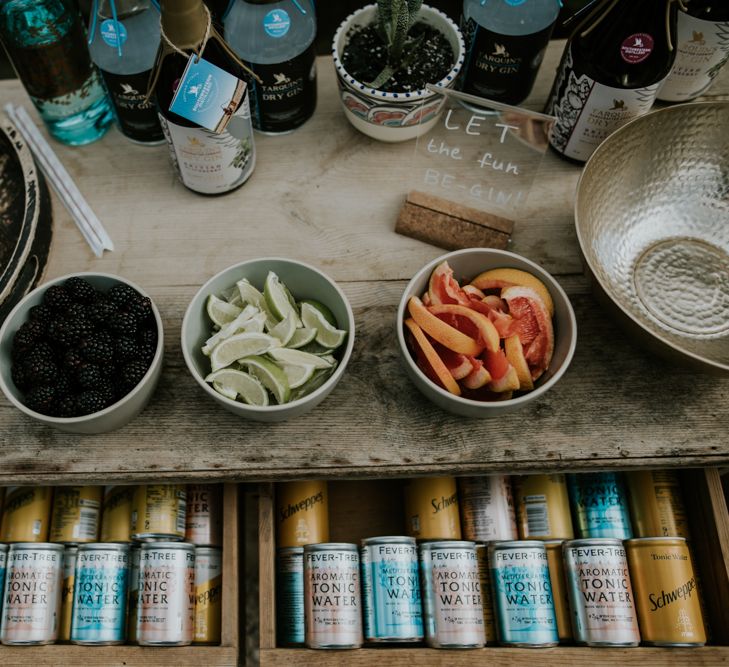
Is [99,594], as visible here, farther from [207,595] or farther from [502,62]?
[502,62]

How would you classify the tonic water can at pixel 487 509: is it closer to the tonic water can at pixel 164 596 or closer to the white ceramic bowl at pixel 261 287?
the white ceramic bowl at pixel 261 287

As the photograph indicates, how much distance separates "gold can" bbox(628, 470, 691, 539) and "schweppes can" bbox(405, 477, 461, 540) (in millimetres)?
272

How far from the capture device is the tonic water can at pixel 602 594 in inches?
31.8

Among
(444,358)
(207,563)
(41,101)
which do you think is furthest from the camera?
(41,101)

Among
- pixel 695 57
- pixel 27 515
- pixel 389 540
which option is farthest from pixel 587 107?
pixel 27 515

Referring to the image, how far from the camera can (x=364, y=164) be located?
1.04 meters

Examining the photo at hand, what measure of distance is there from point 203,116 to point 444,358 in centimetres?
45

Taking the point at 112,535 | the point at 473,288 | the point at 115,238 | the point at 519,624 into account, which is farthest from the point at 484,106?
the point at 112,535

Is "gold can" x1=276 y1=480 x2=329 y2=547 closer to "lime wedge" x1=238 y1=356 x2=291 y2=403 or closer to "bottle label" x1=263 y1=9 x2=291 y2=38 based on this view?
"lime wedge" x1=238 y1=356 x2=291 y2=403

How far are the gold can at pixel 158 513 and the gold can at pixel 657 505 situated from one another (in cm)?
68

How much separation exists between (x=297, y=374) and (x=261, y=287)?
0.16 meters

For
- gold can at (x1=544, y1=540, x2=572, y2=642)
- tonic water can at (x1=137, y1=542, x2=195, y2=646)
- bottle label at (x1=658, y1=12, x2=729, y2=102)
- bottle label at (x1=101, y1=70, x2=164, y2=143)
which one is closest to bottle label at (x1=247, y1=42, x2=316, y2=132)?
bottle label at (x1=101, y1=70, x2=164, y2=143)

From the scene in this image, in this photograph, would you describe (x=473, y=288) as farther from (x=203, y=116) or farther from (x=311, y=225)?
(x=203, y=116)

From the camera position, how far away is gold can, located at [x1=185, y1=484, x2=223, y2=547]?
0.92 metres
